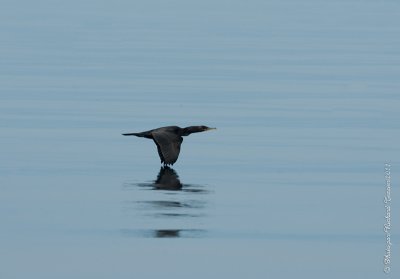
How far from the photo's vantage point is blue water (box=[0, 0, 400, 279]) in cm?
1410

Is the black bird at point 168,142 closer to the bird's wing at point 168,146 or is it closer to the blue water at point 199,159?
the bird's wing at point 168,146

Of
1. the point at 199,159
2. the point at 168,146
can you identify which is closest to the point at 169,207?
the point at 168,146

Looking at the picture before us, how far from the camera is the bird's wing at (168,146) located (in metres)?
19.0

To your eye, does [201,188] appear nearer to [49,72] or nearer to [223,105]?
[223,105]

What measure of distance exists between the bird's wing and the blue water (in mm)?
172

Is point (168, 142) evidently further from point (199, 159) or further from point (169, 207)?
point (169, 207)

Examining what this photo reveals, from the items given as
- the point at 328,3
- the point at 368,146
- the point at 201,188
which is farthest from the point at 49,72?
the point at 328,3

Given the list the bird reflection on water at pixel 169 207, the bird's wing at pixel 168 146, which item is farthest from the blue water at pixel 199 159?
the bird's wing at pixel 168 146

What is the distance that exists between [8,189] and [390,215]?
362 centimetres

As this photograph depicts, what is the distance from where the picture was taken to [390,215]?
15.9 meters

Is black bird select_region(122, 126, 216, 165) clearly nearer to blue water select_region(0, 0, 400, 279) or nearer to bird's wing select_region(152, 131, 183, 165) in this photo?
bird's wing select_region(152, 131, 183, 165)

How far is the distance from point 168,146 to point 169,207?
2.92m

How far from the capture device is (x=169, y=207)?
16344 millimetres

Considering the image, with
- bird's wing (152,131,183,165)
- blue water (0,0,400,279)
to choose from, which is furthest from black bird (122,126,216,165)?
blue water (0,0,400,279)
